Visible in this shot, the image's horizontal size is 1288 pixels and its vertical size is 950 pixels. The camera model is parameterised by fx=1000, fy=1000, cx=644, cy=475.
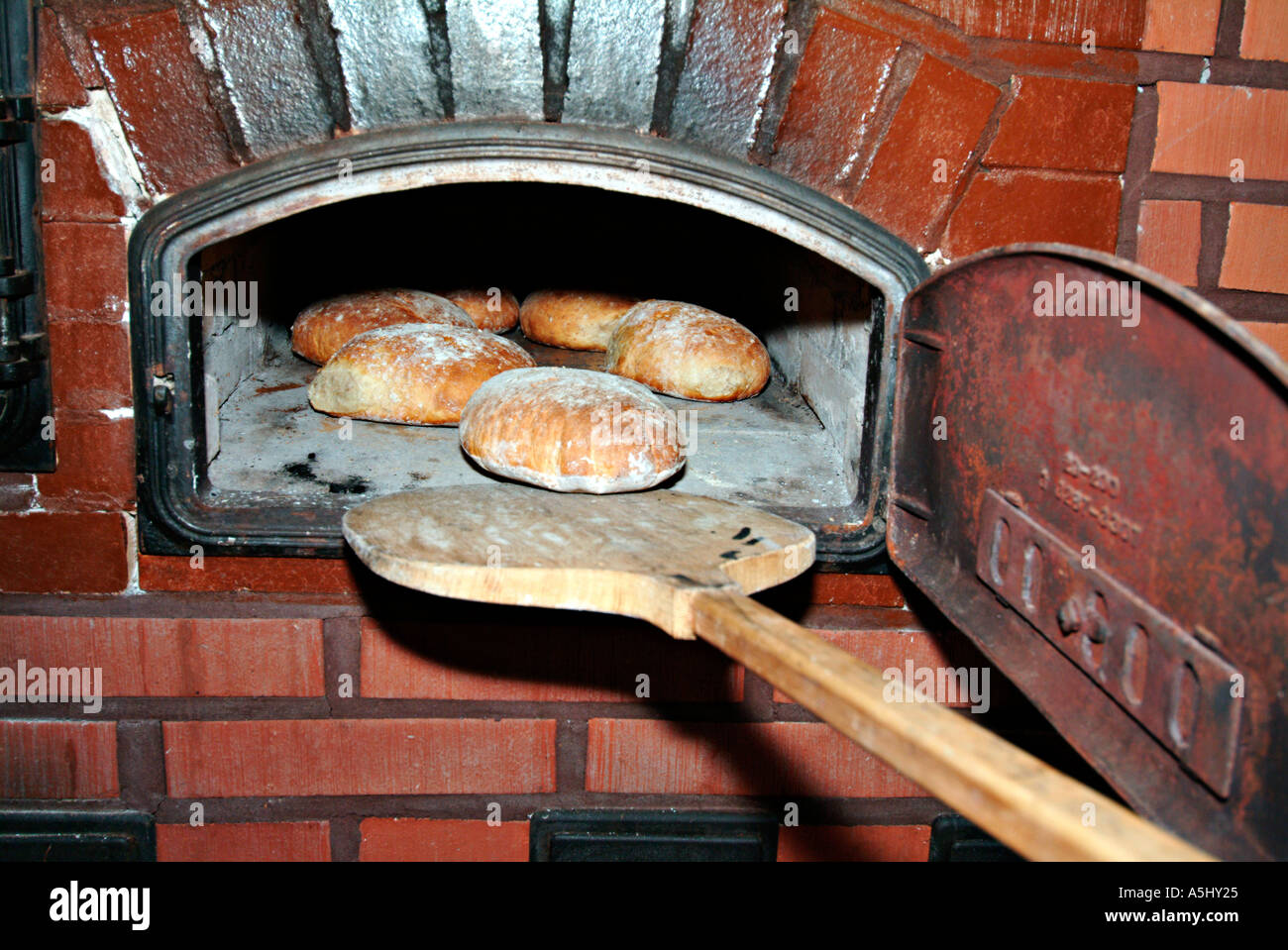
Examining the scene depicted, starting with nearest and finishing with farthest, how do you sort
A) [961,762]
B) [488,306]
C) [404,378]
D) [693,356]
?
[961,762], [404,378], [693,356], [488,306]

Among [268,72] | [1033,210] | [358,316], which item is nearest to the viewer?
[268,72]

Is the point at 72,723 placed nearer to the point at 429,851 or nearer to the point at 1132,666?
the point at 429,851

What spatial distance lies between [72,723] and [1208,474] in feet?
4.73

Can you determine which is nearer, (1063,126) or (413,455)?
(1063,126)

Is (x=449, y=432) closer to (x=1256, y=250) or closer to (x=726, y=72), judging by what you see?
(x=726, y=72)

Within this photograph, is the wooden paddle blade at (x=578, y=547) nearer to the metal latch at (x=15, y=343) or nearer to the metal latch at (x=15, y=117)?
the metal latch at (x=15, y=343)

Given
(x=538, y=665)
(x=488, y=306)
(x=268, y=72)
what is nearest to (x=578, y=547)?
(x=538, y=665)

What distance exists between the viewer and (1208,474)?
2.29ft

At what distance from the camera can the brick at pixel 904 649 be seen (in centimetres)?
144

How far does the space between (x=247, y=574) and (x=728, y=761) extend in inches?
29.3

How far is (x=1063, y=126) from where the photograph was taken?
123cm

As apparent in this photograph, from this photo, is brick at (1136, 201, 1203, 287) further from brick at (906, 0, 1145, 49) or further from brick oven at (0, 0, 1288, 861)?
brick at (906, 0, 1145, 49)

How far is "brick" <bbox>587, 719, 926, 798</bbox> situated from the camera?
4.90 feet

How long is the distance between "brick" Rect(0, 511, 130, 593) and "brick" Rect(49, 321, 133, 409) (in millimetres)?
156
